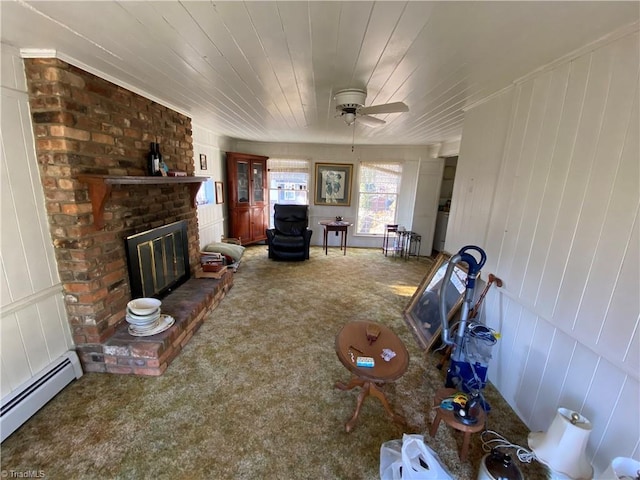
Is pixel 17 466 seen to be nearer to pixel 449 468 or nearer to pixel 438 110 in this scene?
pixel 449 468

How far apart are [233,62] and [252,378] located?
2.23m

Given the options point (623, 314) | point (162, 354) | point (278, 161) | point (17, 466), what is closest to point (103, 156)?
point (162, 354)

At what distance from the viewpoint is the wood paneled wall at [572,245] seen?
1.21 m

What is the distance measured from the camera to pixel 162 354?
2082 mm

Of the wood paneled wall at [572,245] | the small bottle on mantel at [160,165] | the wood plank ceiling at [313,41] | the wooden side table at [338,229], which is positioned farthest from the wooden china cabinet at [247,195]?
the wood paneled wall at [572,245]

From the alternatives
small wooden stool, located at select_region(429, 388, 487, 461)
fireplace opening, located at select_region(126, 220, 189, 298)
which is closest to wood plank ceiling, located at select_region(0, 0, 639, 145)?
fireplace opening, located at select_region(126, 220, 189, 298)

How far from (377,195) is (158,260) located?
4522mm

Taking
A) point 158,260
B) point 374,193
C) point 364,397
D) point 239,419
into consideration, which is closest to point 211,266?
point 158,260

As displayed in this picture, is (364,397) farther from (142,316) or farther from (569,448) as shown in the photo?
(142,316)

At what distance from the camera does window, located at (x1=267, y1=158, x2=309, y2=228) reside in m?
5.84

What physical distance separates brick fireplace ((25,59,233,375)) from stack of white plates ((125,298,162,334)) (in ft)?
0.30

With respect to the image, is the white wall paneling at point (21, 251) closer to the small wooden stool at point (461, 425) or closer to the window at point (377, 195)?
the small wooden stool at point (461, 425)

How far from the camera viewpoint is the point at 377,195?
5.96 metres

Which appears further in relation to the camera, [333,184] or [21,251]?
[333,184]
